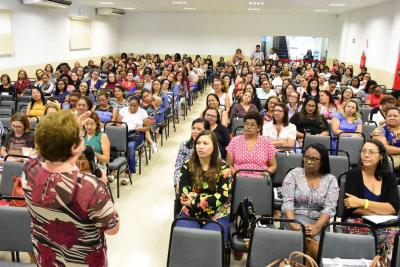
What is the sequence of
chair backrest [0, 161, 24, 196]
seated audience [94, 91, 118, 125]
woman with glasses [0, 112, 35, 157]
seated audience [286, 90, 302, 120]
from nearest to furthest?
chair backrest [0, 161, 24, 196] < woman with glasses [0, 112, 35, 157] < seated audience [94, 91, 118, 125] < seated audience [286, 90, 302, 120]

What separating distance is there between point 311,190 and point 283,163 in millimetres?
856

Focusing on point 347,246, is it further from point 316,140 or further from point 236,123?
point 236,123

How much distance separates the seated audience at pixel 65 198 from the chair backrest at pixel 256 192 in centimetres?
182

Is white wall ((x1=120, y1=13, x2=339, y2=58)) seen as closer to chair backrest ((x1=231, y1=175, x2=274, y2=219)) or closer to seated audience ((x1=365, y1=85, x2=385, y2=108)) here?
seated audience ((x1=365, y1=85, x2=385, y2=108))

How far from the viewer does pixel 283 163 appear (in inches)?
154

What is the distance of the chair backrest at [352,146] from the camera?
467cm

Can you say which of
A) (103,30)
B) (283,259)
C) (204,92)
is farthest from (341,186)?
(103,30)

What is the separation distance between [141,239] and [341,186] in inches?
76.0

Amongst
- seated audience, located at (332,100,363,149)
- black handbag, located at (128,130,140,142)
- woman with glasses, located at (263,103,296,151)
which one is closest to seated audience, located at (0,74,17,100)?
black handbag, located at (128,130,140,142)

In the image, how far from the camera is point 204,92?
46.4ft

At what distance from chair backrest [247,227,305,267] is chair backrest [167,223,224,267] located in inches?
8.4

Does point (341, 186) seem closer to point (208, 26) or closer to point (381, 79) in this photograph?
point (381, 79)

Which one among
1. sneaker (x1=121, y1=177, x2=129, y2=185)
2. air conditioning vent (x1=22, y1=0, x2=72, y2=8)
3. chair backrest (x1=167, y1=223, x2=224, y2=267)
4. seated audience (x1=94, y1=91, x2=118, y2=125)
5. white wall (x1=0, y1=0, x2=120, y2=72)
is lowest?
sneaker (x1=121, y1=177, x2=129, y2=185)

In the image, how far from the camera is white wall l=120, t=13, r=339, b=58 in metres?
19.0
